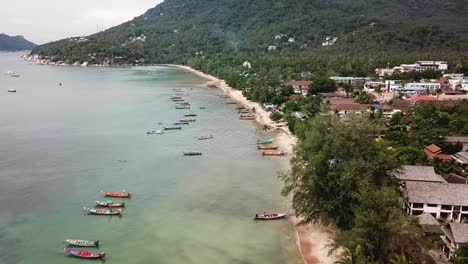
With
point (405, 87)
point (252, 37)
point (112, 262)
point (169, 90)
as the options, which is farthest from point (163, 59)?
point (112, 262)

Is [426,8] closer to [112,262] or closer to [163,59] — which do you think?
[163,59]

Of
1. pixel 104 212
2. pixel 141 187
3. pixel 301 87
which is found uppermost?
pixel 301 87

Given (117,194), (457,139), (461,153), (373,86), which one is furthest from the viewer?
(373,86)

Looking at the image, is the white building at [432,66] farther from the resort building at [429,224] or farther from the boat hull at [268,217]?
the boat hull at [268,217]

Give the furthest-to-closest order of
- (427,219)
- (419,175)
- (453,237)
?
(419,175) < (427,219) < (453,237)

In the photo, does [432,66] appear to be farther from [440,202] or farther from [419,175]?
[440,202]

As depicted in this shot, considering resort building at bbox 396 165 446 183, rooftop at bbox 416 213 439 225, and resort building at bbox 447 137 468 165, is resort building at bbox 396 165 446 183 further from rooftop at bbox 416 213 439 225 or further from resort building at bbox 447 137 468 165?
resort building at bbox 447 137 468 165

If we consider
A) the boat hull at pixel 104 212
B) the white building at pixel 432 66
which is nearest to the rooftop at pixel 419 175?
the boat hull at pixel 104 212

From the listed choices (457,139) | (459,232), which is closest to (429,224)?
(459,232)

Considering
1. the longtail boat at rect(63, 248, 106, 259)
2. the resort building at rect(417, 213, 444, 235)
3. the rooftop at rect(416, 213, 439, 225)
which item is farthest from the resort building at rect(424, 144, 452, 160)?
the longtail boat at rect(63, 248, 106, 259)
